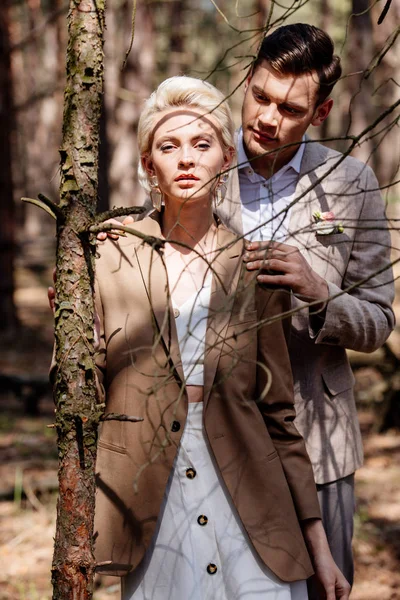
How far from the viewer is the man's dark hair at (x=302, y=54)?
2654mm

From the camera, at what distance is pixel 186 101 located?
2291 mm

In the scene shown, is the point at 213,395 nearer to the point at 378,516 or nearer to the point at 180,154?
the point at 180,154

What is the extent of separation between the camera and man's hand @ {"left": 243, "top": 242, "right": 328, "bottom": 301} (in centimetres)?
221

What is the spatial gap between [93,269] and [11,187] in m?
9.08

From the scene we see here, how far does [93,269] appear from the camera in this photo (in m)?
2.02

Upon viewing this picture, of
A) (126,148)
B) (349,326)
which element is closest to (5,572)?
(349,326)

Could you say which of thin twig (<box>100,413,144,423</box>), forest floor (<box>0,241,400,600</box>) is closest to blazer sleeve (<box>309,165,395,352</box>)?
thin twig (<box>100,413,144,423</box>)

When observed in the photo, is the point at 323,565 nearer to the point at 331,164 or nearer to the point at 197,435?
the point at 197,435

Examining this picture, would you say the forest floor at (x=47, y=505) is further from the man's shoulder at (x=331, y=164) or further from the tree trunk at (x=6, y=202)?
the tree trunk at (x=6, y=202)

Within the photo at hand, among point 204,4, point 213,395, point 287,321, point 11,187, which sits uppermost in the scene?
point 204,4

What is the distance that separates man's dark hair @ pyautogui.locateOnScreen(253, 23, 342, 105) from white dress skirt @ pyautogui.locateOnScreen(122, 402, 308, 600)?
1.26 metres

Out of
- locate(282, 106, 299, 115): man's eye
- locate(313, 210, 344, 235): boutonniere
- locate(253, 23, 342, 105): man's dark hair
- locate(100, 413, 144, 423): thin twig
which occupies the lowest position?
locate(100, 413, 144, 423): thin twig

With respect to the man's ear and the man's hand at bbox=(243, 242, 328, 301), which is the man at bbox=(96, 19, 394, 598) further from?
the man's hand at bbox=(243, 242, 328, 301)

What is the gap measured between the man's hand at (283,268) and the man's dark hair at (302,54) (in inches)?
28.8
